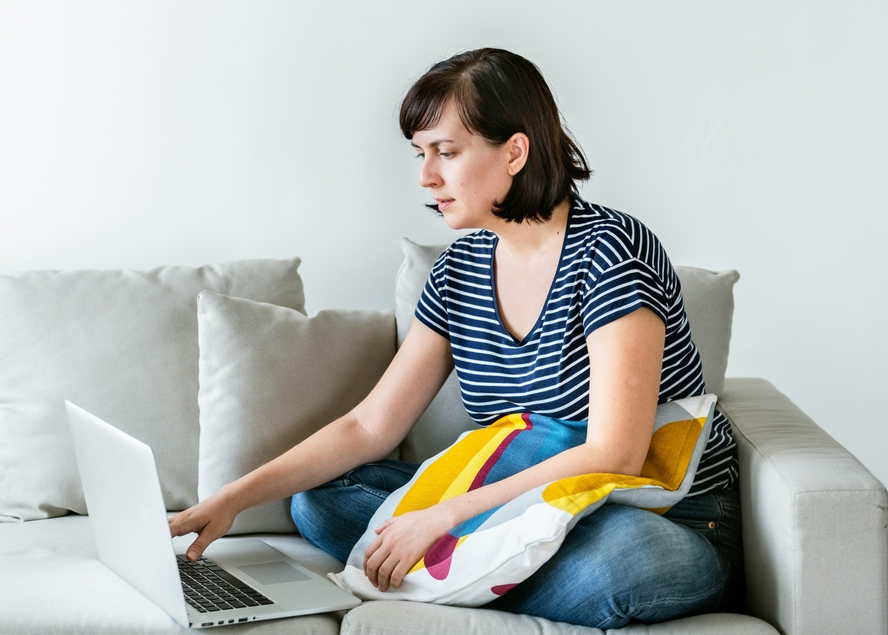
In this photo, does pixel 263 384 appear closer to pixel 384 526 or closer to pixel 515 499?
pixel 384 526

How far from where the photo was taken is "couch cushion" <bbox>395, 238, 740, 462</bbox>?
61.6 inches

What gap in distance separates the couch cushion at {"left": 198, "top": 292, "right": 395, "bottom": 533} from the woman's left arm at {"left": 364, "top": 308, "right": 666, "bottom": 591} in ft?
1.10

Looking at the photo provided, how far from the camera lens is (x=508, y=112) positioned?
51.3 inches

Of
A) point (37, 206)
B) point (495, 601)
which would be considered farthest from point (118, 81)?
point (495, 601)

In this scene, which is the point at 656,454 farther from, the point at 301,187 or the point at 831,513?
the point at 301,187

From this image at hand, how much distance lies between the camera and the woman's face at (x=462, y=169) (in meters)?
1.30

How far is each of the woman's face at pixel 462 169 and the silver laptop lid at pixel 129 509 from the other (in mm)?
601

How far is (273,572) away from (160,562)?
244mm

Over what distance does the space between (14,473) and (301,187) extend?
A: 79 centimetres

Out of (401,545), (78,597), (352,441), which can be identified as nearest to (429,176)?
(352,441)

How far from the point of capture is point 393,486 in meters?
1.42

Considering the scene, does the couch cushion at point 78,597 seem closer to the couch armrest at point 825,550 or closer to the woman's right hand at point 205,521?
the woman's right hand at point 205,521

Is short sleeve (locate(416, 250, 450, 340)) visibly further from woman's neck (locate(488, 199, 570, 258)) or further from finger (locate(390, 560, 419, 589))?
finger (locate(390, 560, 419, 589))

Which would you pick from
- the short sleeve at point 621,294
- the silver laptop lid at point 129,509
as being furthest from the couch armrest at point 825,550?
the silver laptop lid at point 129,509
